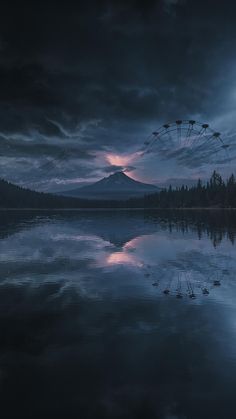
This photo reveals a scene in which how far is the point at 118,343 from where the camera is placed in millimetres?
16688

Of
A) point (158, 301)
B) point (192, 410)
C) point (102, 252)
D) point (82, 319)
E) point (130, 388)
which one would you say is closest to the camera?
point (192, 410)

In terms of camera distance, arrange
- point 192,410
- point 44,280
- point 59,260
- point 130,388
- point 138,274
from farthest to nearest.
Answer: point 59,260, point 138,274, point 44,280, point 130,388, point 192,410

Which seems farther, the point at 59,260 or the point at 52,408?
the point at 59,260

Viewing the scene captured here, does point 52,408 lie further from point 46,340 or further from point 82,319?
point 82,319

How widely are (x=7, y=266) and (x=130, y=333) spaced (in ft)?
70.4

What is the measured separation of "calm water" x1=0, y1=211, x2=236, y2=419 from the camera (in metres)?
12.0

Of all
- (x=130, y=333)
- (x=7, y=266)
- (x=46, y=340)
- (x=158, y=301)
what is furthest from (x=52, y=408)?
(x=7, y=266)

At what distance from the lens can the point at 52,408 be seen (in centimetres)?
1166

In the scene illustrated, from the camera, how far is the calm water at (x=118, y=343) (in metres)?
12.0

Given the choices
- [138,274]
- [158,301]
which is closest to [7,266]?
[138,274]

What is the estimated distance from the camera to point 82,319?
2028cm

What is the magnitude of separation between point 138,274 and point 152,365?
18025 mm

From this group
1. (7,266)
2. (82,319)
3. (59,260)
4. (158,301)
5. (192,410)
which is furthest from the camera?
(59,260)

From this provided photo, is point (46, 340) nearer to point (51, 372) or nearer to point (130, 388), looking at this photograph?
point (51, 372)
